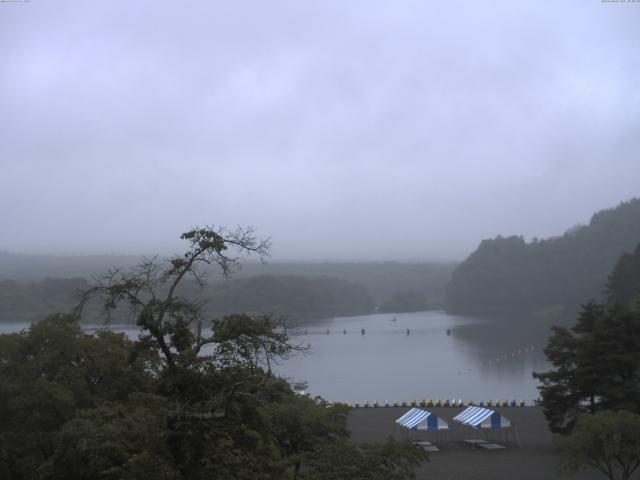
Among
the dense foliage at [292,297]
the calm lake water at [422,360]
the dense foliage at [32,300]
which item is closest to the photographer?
the calm lake water at [422,360]

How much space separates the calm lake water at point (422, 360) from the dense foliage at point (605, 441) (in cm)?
743

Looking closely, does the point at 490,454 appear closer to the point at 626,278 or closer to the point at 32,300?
the point at 626,278

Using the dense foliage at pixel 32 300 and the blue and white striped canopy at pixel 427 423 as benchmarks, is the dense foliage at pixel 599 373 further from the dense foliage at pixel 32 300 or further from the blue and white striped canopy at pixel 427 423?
the dense foliage at pixel 32 300

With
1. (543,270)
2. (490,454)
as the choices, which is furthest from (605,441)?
(543,270)

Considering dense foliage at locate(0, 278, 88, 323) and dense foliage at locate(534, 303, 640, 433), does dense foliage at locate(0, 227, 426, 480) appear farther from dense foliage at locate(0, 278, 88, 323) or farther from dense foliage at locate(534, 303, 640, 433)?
dense foliage at locate(0, 278, 88, 323)

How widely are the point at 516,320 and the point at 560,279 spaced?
37.4 ft

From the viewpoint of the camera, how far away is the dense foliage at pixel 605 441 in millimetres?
9492

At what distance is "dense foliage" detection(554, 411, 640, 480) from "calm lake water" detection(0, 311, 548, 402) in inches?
292

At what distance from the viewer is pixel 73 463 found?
19.4 ft

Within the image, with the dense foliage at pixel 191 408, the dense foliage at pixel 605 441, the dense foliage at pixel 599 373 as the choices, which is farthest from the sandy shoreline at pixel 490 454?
the dense foliage at pixel 191 408

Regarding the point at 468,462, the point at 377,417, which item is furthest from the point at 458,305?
the point at 468,462

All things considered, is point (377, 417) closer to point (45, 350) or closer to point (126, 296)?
point (45, 350)

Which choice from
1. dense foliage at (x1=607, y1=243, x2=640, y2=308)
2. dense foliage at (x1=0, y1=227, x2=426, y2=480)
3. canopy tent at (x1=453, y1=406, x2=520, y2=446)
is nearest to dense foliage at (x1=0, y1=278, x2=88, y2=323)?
dense foliage at (x1=607, y1=243, x2=640, y2=308)

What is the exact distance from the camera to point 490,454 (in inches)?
507
